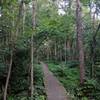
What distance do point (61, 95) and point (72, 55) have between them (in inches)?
1126

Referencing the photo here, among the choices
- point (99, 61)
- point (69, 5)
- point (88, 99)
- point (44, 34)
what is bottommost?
point (88, 99)

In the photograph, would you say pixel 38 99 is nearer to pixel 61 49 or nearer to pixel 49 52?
pixel 61 49

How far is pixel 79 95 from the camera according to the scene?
1527 cm

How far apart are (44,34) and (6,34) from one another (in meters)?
3.02

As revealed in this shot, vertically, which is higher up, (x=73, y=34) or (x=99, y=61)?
(x=73, y=34)

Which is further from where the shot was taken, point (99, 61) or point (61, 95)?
point (99, 61)

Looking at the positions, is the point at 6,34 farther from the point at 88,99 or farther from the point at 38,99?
the point at 88,99

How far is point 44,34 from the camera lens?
16141 mm

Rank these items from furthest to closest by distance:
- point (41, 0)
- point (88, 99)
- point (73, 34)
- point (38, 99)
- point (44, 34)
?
point (73, 34) → point (41, 0) → point (44, 34) → point (88, 99) → point (38, 99)

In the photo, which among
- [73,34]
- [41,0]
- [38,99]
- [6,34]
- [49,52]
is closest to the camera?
[38,99]

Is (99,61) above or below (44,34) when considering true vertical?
below

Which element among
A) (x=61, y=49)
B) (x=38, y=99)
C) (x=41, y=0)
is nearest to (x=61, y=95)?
(x=38, y=99)

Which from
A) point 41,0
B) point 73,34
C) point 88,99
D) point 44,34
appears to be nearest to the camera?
point 88,99

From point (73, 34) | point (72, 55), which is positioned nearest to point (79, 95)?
point (73, 34)
